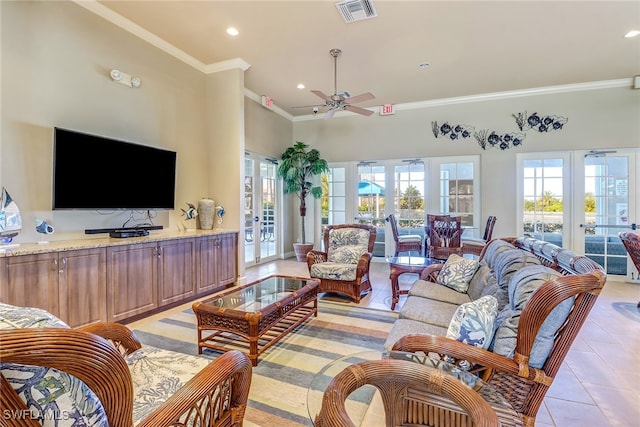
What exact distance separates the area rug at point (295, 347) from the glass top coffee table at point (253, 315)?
0.10 m

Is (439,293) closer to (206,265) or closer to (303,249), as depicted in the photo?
(206,265)

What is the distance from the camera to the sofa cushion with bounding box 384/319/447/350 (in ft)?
6.02

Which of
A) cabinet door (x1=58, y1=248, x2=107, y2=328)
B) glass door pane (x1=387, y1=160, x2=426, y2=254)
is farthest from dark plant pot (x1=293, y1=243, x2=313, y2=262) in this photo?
cabinet door (x1=58, y1=248, x2=107, y2=328)

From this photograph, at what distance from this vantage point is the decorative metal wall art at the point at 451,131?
5.86 m

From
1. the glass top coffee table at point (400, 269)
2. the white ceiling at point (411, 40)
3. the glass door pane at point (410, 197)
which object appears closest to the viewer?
the white ceiling at point (411, 40)

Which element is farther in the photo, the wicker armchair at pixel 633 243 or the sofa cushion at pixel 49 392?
the wicker armchair at pixel 633 243

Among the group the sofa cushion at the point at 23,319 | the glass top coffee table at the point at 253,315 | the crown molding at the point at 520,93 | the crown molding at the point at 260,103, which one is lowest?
the glass top coffee table at the point at 253,315

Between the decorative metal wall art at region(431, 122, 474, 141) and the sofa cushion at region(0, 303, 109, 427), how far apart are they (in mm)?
6461

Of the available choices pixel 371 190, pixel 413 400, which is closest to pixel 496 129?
pixel 371 190

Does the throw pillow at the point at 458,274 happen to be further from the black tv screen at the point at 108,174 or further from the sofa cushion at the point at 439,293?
the black tv screen at the point at 108,174

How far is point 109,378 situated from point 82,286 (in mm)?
2578

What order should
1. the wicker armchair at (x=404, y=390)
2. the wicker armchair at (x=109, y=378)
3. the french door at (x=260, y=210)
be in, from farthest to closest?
the french door at (x=260, y=210)
the wicker armchair at (x=404, y=390)
the wicker armchair at (x=109, y=378)

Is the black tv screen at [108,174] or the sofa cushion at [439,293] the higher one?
the black tv screen at [108,174]

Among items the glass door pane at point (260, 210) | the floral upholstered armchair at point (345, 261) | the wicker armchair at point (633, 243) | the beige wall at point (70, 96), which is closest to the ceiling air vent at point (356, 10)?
the beige wall at point (70, 96)
